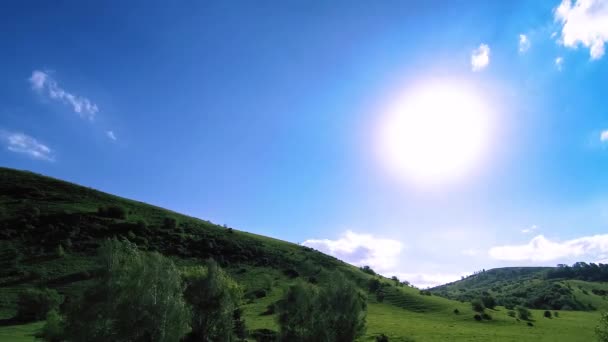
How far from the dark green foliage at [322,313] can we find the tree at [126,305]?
61.9 ft

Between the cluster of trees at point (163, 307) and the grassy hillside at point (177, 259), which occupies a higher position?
the grassy hillside at point (177, 259)

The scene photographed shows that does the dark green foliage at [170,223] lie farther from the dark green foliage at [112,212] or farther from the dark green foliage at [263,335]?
the dark green foliage at [263,335]

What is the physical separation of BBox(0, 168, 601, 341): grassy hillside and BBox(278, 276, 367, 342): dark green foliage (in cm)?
329

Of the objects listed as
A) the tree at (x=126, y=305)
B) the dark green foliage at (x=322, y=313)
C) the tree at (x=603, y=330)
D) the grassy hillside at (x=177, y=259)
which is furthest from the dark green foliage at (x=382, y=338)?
the tree at (x=126, y=305)

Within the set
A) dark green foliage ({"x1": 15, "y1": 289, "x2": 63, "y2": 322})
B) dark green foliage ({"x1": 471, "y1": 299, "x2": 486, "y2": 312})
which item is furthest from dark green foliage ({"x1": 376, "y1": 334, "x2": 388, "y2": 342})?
dark green foliage ({"x1": 471, "y1": 299, "x2": 486, "y2": 312})

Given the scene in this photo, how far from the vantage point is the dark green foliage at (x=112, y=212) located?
4053 inches

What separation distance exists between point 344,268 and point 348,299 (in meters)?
70.0

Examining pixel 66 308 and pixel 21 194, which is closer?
pixel 66 308

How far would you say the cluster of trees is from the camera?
1176 inches

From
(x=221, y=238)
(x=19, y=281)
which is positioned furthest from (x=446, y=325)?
(x=19, y=281)

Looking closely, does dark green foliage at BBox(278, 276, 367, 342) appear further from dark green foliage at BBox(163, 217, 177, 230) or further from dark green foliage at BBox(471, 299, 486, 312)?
dark green foliage at BBox(163, 217, 177, 230)

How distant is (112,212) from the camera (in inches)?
4082

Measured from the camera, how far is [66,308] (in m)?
29.6

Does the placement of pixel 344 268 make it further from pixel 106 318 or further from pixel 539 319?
pixel 106 318
